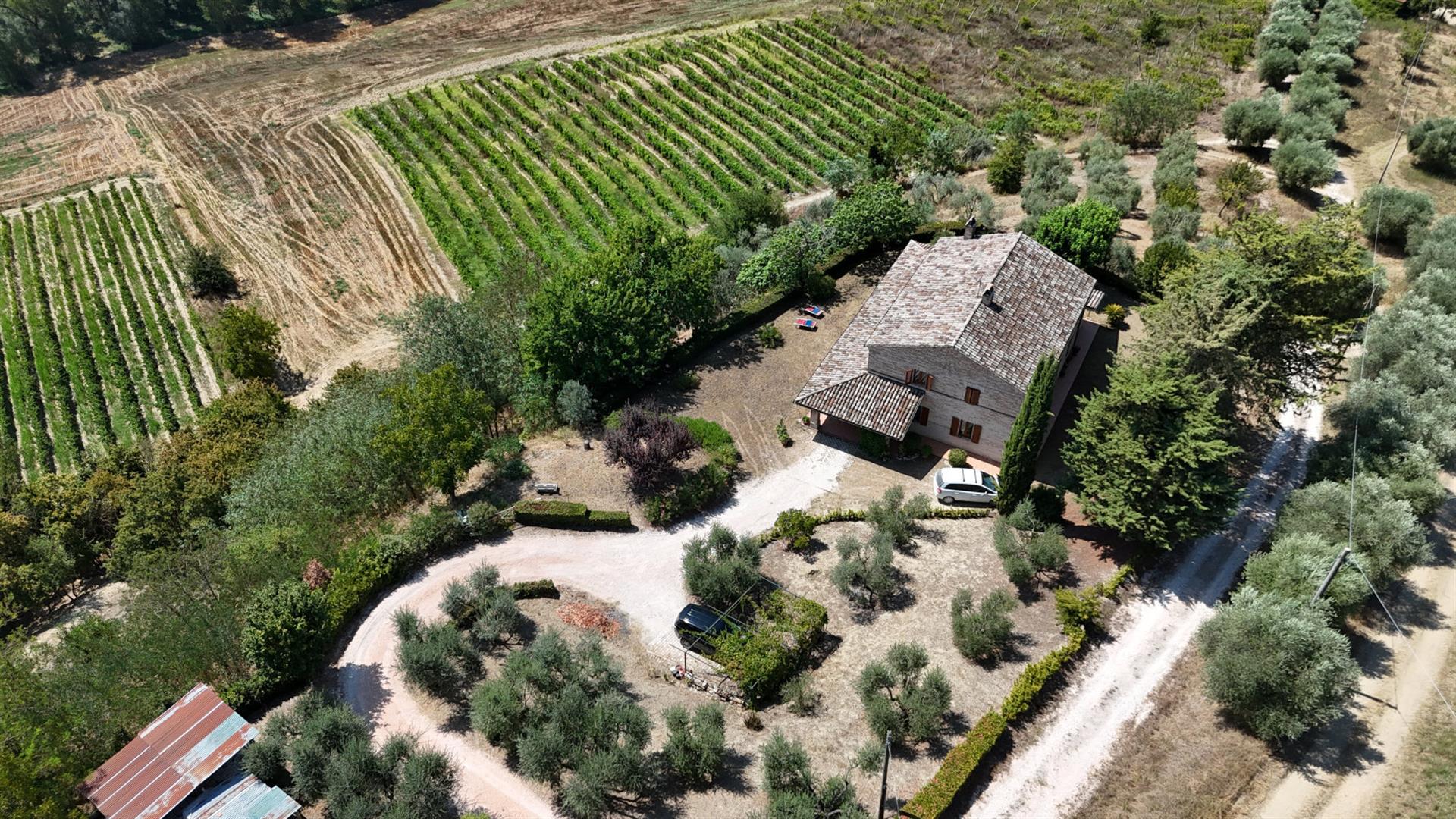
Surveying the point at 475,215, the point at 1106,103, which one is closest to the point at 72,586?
the point at 475,215

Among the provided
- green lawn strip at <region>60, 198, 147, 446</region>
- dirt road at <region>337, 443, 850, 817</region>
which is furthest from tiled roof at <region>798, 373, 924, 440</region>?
green lawn strip at <region>60, 198, 147, 446</region>

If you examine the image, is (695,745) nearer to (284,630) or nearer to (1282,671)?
(284,630)

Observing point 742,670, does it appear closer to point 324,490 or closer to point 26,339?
point 324,490

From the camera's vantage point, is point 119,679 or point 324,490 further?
point 324,490

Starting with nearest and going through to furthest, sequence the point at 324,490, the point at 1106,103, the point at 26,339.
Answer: the point at 324,490 < the point at 26,339 < the point at 1106,103

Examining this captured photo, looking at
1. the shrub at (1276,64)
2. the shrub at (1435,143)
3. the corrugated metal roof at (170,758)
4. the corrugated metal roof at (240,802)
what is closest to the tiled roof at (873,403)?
the corrugated metal roof at (240,802)

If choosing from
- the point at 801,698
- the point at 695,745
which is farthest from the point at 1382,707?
the point at 695,745

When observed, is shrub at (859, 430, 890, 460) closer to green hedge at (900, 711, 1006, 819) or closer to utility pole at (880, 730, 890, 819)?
green hedge at (900, 711, 1006, 819)

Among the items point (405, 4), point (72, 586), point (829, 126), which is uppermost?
point (405, 4)
